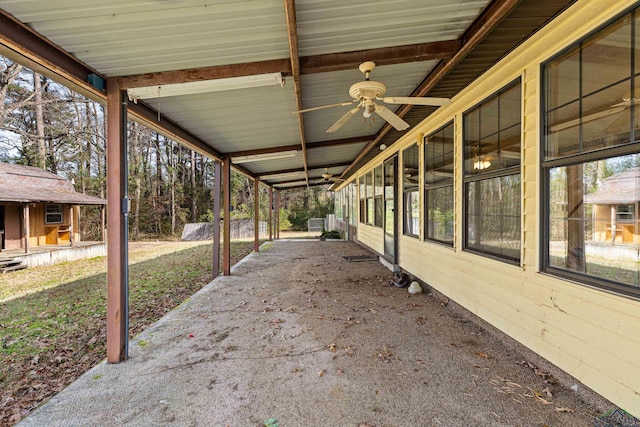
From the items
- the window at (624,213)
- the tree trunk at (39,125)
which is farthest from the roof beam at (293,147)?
the tree trunk at (39,125)

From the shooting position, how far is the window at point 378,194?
25.8ft

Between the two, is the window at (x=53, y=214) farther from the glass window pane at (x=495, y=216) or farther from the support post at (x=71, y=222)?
the glass window pane at (x=495, y=216)

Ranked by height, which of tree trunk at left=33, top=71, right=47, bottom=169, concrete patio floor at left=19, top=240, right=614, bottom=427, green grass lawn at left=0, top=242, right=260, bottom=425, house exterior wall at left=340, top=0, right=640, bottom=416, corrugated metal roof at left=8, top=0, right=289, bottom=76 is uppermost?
tree trunk at left=33, top=71, right=47, bottom=169

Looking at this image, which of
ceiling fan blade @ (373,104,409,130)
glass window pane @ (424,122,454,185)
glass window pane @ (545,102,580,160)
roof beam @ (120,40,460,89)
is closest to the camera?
glass window pane @ (545,102,580,160)

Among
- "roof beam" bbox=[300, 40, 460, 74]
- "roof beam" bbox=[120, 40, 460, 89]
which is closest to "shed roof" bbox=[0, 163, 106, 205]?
"roof beam" bbox=[120, 40, 460, 89]

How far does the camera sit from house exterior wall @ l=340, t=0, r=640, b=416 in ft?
Answer: 6.11

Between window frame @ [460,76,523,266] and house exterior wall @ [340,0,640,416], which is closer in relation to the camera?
house exterior wall @ [340,0,640,416]

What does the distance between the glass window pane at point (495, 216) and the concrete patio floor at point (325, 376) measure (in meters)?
0.91

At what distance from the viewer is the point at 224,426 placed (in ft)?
6.07

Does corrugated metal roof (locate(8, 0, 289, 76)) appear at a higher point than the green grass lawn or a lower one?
higher

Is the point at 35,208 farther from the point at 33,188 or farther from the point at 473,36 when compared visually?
the point at 473,36

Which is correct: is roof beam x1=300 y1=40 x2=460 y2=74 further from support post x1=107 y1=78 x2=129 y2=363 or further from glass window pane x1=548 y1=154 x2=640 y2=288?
support post x1=107 y1=78 x2=129 y2=363

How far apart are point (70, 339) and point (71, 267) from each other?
22.4 ft

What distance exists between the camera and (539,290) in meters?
2.51
